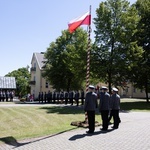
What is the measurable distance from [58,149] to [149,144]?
3.12 m

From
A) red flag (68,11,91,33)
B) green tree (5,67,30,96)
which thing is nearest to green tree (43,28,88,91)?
red flag (68,11,91,33)

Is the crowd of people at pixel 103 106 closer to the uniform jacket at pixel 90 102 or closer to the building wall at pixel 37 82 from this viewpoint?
the uniform jacket at pixel 90 102

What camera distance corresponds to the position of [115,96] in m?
13.8

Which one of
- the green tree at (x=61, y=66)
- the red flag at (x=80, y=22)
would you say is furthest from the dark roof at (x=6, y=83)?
the red flag at (x=80, y=22)

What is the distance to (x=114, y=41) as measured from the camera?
30094 mm

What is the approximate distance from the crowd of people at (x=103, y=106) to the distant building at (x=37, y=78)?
5703cm

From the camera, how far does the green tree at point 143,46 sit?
32191 millimetres

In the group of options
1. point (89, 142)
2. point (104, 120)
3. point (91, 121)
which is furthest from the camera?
point (104, 120)

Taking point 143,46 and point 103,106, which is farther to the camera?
point 143,46

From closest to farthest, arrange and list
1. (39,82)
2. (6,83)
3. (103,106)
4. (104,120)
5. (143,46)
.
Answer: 1. (104,120)
2. (103,106)
3. (143,46)
4. (6,83)
5. (39,82)

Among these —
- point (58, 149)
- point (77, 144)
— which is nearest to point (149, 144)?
point (77, 144)

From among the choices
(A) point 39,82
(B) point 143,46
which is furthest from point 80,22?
(A) point 39,82

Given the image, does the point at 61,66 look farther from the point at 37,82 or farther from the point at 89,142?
the point at 89,142

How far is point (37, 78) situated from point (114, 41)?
1766 inches
